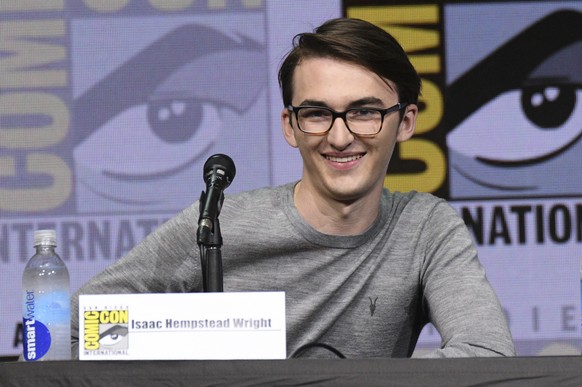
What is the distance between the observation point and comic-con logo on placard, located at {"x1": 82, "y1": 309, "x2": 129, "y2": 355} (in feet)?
4.63

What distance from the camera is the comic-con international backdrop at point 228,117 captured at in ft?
10.9

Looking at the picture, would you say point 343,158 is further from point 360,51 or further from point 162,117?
point 162,117

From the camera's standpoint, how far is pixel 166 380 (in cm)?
139

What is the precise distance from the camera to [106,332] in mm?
1418

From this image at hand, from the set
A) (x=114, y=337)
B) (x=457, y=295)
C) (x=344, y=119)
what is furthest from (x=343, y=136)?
(x=114, y=337)

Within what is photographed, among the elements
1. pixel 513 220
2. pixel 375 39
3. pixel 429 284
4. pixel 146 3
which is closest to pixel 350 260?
pixel 429 284

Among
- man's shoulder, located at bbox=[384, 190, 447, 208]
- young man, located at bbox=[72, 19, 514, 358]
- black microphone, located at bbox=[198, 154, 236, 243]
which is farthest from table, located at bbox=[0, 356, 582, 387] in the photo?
man's shoulder, located at bbox=[384, 190, 447, 208]

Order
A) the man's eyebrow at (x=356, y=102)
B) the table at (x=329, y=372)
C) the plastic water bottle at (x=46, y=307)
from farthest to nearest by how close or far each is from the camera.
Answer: the man's eyebrow at (x=356, y=102) → the plastic water bottle at (x=46, y=307) → the table at (x=329, y=372)

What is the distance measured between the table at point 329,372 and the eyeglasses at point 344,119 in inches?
28.5

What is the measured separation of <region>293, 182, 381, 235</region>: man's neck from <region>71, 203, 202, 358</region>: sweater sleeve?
0.27m

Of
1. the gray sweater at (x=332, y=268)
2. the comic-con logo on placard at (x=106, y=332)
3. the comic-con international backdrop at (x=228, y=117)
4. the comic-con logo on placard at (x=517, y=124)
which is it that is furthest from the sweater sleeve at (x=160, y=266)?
the comic-con logo on placard at (x=517, y=124)

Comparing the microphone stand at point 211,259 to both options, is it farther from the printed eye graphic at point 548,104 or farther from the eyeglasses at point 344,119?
the printed eye graphic at point 548,104

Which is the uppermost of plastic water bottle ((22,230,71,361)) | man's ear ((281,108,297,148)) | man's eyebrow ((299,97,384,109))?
man's eyebrow ((299,97,384,109))

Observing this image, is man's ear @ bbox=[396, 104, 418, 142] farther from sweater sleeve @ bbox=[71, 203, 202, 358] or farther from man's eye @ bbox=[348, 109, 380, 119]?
sweater sleeve @ bbox=[71, 203, 202, 358]
